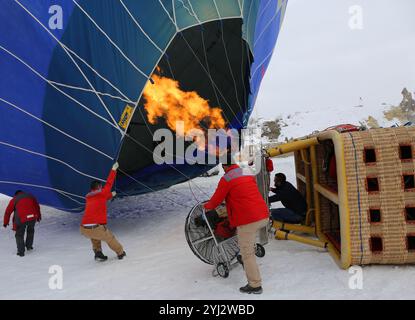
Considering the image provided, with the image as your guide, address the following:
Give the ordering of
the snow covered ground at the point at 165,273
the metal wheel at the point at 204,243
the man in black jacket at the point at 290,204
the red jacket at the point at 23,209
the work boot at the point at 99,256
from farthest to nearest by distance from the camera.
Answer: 1. the red jacket at the point at 23,209
2. the man in black jacket at the point at 290,204
3. the work boot at the point at 99,256
4. the metal wheel at the point at 204,243
5. the snow covered ground at the point at 165,273

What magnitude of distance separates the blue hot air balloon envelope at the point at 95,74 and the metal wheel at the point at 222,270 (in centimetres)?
263

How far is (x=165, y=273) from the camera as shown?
4.46 metres

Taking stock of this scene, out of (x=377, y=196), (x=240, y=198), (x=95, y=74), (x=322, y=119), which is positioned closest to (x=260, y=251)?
(x=240, y=198)

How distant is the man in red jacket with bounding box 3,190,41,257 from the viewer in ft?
20.2

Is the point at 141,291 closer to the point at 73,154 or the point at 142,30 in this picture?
the point at 73,154

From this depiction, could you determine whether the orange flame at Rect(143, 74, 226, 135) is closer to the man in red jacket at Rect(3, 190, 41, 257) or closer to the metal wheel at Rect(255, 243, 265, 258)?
the man in red jacket at Rect(3, 190, 41, 257)

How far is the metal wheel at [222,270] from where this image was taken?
4.09 m

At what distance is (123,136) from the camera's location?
19.0 ft

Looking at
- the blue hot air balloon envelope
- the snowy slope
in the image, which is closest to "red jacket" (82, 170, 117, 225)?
the blue hot air balloon envelope

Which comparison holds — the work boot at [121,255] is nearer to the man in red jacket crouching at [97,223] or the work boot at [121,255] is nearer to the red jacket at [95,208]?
the man in red jacket crouching at [97,223]

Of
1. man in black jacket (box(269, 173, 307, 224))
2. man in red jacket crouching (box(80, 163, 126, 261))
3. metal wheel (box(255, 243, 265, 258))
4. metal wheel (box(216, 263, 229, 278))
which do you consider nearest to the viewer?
metal wheel (box(216, 263, 229, 278))

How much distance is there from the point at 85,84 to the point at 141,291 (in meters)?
3.16

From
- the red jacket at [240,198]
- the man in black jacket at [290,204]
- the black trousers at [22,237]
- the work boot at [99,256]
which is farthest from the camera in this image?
the black trousers at [22,237]

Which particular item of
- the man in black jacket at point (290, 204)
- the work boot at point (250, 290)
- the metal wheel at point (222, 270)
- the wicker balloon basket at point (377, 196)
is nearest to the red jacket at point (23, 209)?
the metal wheel at point (222, 270)
